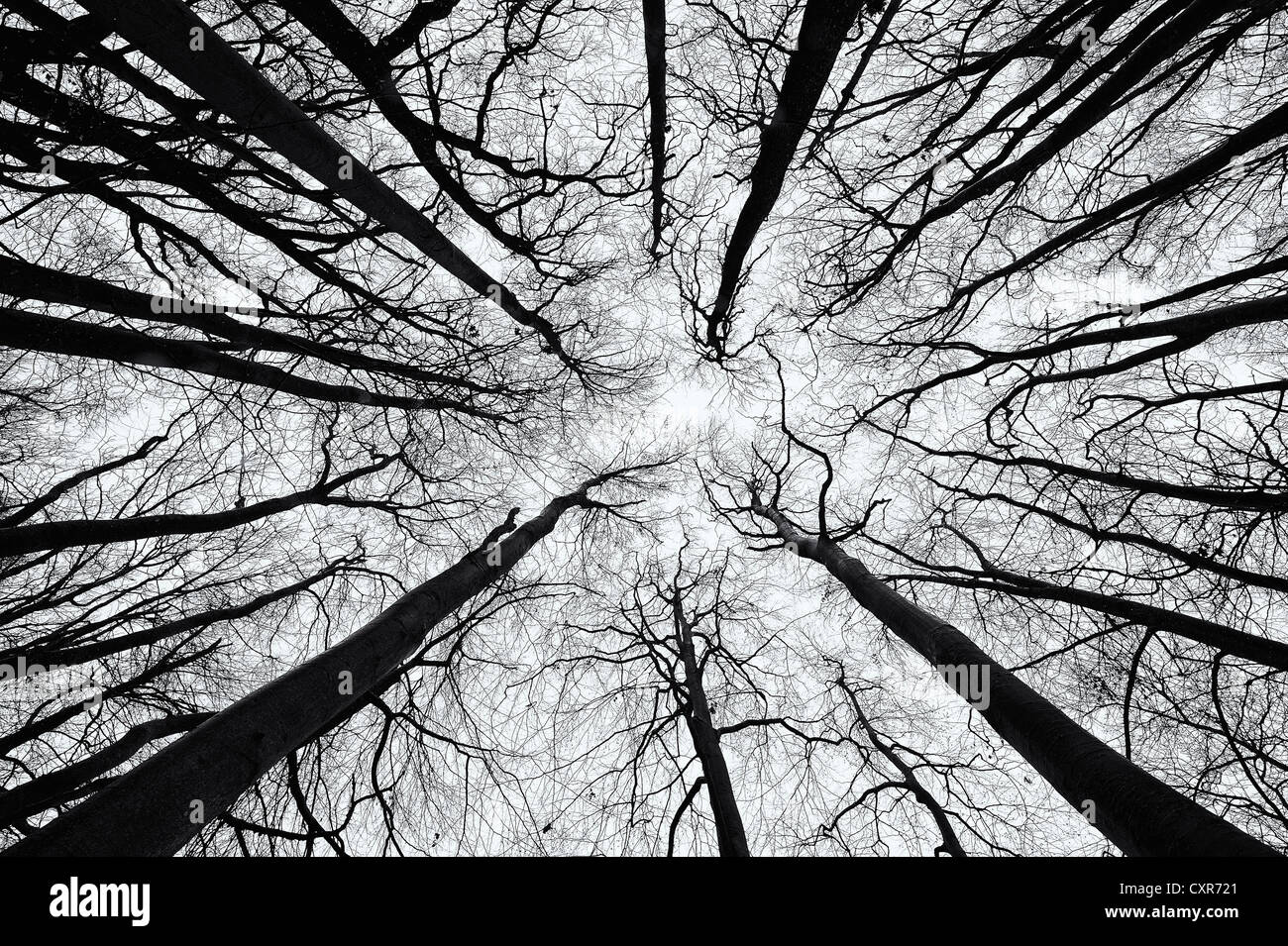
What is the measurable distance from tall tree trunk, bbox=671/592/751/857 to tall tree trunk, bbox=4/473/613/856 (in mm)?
3130

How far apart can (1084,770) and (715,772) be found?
3285 mm

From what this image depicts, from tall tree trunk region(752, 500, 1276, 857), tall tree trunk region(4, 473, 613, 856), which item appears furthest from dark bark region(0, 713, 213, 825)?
tall tree trunk region(752, 500, 1276, 857)

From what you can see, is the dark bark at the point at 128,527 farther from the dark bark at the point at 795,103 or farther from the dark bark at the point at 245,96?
the dark bark at the point at 795,103

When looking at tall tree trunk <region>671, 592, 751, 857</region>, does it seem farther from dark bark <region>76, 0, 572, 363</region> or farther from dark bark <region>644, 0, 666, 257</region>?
dark bark <region>644, 0, 666, 257</region>

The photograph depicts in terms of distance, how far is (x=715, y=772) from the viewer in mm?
5086

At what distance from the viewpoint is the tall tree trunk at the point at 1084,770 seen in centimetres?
198

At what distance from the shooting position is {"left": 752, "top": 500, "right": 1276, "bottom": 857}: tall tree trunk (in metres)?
1.98

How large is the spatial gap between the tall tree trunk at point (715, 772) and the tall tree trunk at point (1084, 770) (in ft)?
7.28

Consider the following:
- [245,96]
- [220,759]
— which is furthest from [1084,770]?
[245,96]

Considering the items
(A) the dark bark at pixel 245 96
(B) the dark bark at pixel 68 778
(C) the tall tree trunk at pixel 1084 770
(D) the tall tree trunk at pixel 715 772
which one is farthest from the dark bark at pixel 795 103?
(B) the dark bark at pixel 68 778
